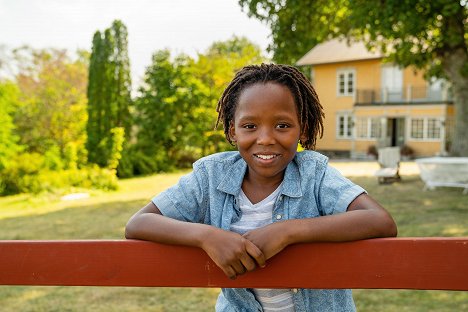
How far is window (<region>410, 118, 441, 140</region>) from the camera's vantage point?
28500 mm

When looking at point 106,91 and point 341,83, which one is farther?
point 341,83

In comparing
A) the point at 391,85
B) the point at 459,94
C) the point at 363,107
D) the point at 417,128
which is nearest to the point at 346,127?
the point at 363,107

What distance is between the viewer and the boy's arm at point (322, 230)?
136cm

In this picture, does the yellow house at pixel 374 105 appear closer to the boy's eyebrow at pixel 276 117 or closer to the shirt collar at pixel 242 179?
the shirt collar at pixel 242 179

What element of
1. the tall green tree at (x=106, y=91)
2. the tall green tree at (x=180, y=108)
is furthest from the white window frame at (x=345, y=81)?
the tall green tree at (x=106, y=91)

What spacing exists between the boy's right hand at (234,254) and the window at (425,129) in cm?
2932

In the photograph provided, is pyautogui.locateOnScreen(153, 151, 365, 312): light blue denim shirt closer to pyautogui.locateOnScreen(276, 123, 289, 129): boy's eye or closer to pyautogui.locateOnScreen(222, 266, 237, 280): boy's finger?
pyautogui.locateOnScreen(276, 123, 289, 129): boy's eye

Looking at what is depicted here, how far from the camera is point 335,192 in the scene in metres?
1.71

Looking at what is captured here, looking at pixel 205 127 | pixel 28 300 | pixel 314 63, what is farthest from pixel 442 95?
pixel 28 300

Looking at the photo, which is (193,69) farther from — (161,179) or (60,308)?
(60,308)

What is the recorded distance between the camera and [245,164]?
1.94 meters

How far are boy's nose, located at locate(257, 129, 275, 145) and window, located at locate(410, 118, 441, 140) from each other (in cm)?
2896

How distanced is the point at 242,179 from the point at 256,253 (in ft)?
1.92

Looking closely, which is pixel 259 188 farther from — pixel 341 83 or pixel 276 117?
pixel 341 83
